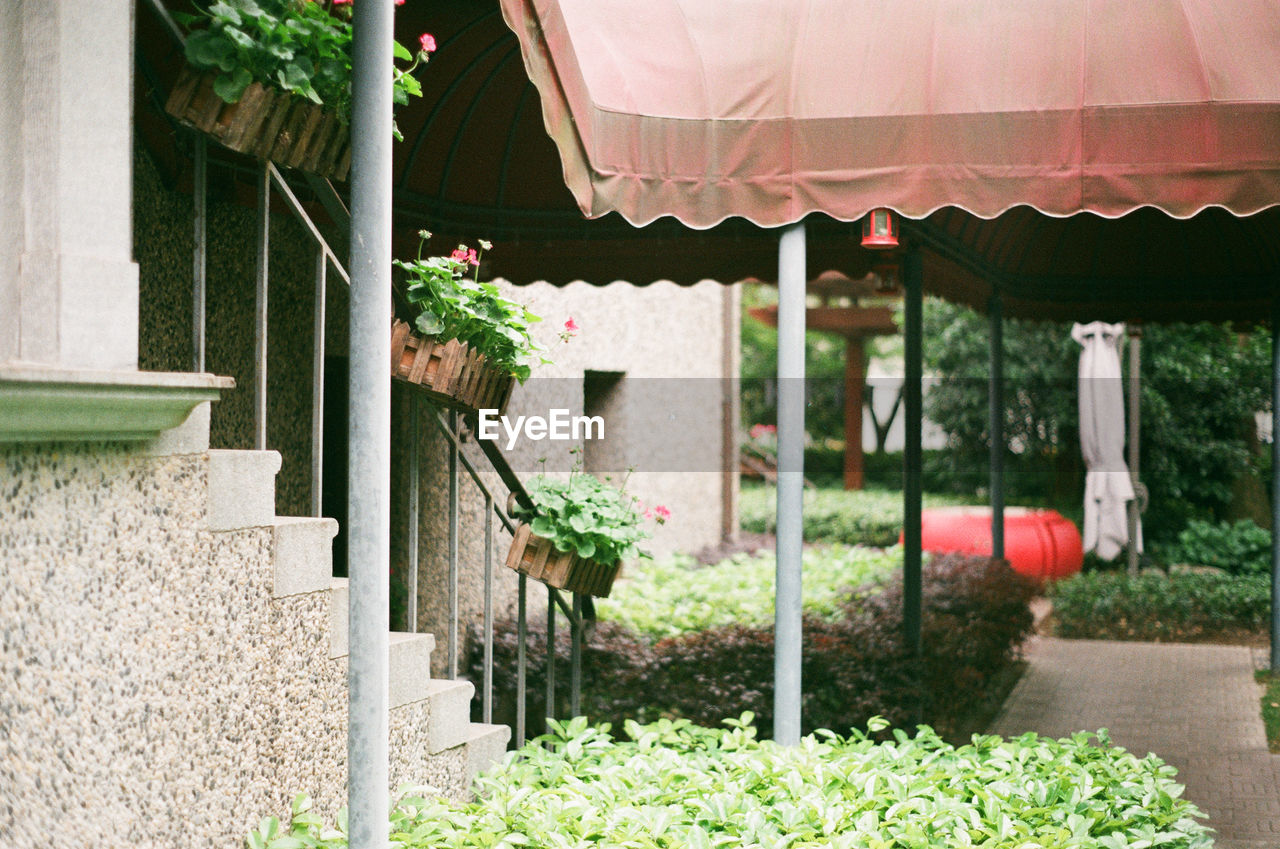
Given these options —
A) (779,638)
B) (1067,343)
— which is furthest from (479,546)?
(1067,343)

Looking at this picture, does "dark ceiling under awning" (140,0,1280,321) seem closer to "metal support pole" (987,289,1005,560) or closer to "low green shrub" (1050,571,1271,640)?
"metal support pole" (987,289,1005,560)

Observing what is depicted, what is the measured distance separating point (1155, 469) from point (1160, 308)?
484cm

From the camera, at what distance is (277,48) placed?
10.1 ft

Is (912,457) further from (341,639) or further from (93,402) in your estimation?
(93,402)

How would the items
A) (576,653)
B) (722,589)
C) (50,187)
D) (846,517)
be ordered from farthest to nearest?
(846,517)
(722,589)
(576,653)
(50,187)

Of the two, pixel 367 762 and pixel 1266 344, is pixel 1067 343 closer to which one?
pixel 1266 344

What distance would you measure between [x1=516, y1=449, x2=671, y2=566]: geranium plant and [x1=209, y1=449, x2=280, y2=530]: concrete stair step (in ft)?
5.04

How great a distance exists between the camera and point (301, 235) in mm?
5695

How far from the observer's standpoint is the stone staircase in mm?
3104

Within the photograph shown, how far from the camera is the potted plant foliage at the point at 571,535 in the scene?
15.2 feet

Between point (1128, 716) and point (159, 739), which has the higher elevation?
point (159, 739)

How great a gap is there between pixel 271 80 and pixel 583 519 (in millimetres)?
2160

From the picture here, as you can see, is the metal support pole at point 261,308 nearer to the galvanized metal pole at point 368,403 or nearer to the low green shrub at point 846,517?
the galvanized metal pole at point 368,403

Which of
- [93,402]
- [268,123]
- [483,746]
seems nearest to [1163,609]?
[483,746]
